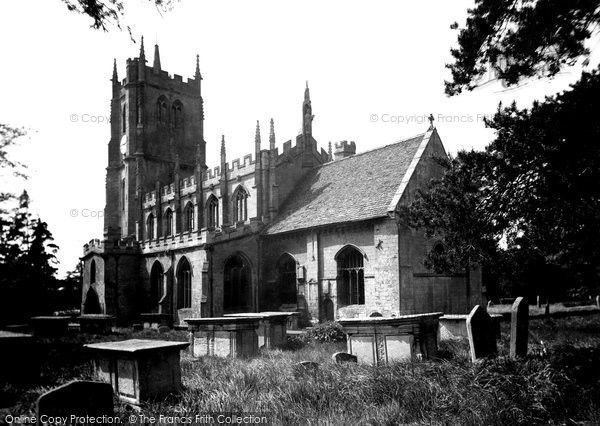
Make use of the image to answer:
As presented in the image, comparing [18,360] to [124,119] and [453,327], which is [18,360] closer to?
[453,327]

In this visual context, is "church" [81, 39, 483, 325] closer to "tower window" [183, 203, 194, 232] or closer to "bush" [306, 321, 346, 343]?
"tower window" [183, 203, 194, 232]

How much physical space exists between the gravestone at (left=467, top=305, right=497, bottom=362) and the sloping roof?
34.8ft

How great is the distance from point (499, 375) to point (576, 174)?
3839mm

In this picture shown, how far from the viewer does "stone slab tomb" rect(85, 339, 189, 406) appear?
8555mm

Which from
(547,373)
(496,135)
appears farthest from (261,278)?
(547,373)

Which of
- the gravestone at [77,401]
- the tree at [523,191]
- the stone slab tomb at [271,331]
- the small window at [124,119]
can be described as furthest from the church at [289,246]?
the gravestone at [77,401]

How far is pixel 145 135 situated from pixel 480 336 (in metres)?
37.0

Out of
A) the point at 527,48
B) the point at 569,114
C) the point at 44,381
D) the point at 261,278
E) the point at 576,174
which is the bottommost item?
the point at 44,381

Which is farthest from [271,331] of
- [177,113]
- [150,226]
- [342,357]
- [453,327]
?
[177,113]

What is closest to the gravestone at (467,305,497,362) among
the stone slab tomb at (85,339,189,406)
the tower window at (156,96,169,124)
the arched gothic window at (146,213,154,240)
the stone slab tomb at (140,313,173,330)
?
the stone slab tomb at (85,339,189,406)

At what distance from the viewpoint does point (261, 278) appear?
26422 mm

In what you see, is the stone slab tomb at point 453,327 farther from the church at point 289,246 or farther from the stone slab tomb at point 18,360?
the stone slab tomb at point 18,360

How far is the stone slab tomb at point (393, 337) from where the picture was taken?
11977 millimetres

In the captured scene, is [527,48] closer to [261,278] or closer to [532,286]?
[261,278]
